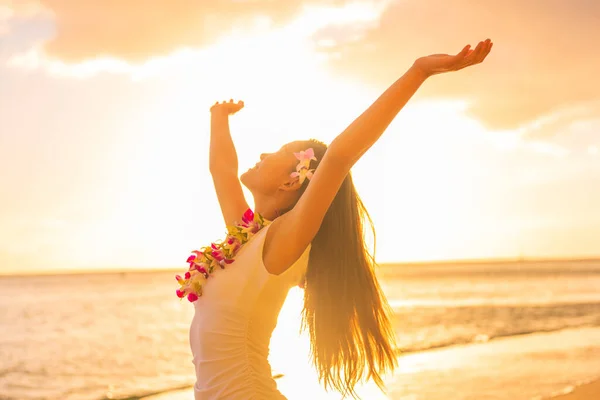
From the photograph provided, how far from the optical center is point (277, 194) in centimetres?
301

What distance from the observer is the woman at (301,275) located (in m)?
2.42

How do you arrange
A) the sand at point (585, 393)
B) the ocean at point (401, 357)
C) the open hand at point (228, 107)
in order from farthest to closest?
1. the ocean at point (401, 357)
2. the sand at point (585, 393)
3. the open hand at point (228, 107)

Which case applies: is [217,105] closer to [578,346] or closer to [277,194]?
[277,194]

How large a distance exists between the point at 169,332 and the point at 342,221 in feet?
68.6

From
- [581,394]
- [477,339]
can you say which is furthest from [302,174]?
[477,339]

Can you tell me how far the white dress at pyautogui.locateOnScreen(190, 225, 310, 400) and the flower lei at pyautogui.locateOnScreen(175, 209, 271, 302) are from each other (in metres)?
0.13

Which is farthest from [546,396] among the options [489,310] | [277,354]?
[489,310]

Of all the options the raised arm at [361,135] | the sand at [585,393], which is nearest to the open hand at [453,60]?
the raised arm at [361,135]

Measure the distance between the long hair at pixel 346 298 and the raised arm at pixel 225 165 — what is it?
51 cm

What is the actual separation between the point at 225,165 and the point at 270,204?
53cm

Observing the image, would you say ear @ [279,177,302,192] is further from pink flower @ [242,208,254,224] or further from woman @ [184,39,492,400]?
pink flower @ [242,208,254,224]

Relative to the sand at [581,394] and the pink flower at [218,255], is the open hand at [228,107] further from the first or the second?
the sand at [581,394]

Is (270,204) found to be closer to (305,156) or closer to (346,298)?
(305,156)

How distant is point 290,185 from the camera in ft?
9.66
